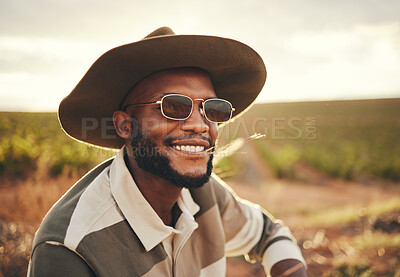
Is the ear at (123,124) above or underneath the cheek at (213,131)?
above

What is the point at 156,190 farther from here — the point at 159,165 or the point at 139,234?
the point at 139,234

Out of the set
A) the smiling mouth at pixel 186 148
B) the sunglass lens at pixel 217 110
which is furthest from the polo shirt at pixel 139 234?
the sunglass lens at pixel 217 110

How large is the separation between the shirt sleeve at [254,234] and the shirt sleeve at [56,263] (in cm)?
120

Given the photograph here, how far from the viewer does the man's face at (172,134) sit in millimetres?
1961

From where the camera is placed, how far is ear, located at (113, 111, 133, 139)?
2164 mm

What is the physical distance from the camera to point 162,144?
1976 millimetres

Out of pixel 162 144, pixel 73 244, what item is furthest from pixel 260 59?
pixel 73 244

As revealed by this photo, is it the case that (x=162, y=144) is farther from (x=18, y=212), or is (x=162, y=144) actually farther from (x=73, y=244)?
(x=18, y=212)

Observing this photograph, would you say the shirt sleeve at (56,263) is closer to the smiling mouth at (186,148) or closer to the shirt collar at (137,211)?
the shirt collar at (137,211)

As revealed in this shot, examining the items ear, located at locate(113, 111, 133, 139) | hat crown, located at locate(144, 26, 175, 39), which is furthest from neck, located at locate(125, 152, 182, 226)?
hat crown, located at locate(144, 26, 175, 39)

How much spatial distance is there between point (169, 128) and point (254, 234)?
1130mm

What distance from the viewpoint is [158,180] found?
2045 millimetres

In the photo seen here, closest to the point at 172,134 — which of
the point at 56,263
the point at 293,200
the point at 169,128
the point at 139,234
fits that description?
the point at 169,128

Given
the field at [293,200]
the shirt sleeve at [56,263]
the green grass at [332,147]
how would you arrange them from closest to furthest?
the shirt sleeve at [56,263], the field at [293,200], the green grass at [332,147]
